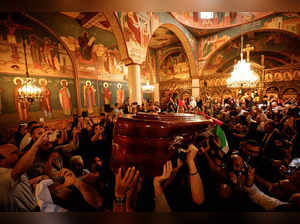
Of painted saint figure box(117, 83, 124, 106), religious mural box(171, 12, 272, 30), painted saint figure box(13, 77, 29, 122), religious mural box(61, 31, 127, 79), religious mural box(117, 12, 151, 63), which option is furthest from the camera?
painted saint figure box(117, 83, 124, 106)

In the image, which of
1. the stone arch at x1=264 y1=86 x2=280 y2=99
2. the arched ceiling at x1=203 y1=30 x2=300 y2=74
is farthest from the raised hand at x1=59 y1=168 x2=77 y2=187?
the stone arch at x1=264 y1=86 x2=280 y2=99

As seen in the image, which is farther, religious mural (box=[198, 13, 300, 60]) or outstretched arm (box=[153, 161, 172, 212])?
religious mural (box=[198, 13, 300, 60])

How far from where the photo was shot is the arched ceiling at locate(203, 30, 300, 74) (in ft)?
32.2

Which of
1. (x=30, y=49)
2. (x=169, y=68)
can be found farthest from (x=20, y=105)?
(x=169, y=68)

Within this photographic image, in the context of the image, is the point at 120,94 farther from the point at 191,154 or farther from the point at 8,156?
the point at 191,154

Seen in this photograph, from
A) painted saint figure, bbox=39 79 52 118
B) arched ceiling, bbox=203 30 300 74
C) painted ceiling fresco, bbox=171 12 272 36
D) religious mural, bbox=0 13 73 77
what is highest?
painted ceiling fresco, bbox=171 12 272 36

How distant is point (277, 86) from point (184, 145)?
502 inches

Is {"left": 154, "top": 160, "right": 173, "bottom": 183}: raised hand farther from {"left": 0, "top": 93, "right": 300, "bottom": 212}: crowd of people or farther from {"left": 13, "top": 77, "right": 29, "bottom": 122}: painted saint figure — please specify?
{"left": 13, "top": 77, "right": 29, "bottom": 122}: painted saint figure

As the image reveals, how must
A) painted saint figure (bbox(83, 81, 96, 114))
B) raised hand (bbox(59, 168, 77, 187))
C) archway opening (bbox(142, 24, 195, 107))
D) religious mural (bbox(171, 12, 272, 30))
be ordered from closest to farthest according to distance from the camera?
raised hand (bbox(59, 168, 77, 187)) < painted saint figure (bbox(83, 81, 96, 114)) < religious mural (bbox(171, 12, 272, 30)) < archway opening (bbox(142, 24, 195, 107))

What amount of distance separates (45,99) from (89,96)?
6.99 feet

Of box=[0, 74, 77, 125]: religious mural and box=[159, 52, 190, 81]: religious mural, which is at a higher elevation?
box=[159, 52, 190, 81]: religious mural

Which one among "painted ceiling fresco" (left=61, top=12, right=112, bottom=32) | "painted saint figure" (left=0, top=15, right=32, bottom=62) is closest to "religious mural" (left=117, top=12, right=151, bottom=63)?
"painted ceiling fresco" (left=61, top=12, right=112, bottom=32)

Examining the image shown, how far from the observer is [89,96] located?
7.94 meters

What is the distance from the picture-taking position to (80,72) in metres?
7.48
